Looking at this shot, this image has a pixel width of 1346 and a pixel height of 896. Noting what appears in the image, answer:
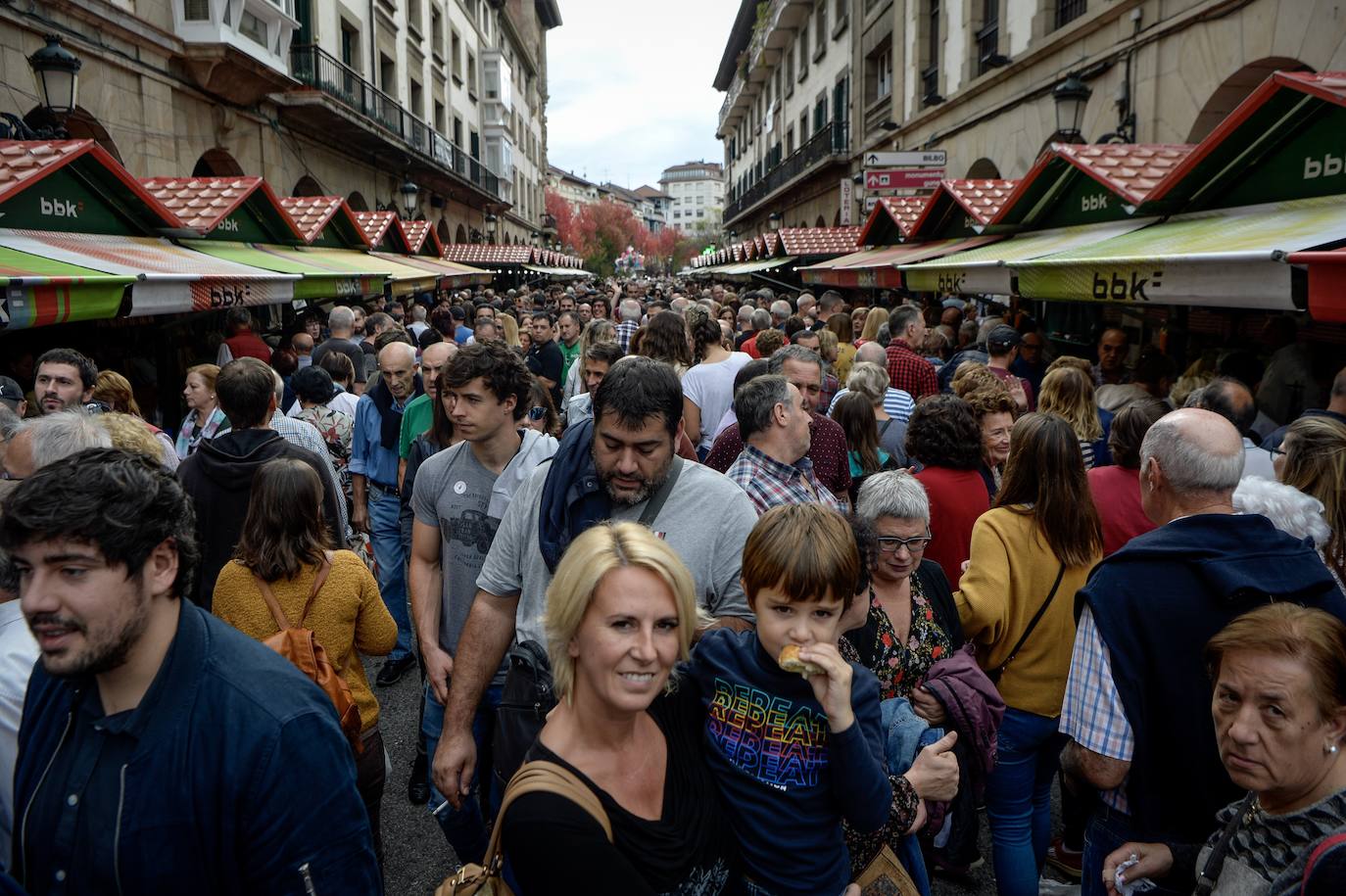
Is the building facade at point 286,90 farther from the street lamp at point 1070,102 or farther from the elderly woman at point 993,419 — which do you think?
the street lamp at point 1070,102

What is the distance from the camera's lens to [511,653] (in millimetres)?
2436

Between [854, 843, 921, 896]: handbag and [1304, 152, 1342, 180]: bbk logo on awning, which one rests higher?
[1304, 152, 1342, 180]: bbk logo on awning

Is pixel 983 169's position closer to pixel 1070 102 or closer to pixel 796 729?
pixel 1070 102

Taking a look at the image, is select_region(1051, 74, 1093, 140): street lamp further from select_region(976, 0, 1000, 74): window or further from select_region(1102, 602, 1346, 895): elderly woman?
select_region(1102, 602, 1346, 895): elderly woman

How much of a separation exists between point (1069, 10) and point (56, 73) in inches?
550

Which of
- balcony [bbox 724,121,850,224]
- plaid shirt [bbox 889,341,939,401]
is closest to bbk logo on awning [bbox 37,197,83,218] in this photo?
plaid shirt [bbox 889,341,939,401]

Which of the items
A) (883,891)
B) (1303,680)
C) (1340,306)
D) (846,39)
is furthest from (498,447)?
(846,39)

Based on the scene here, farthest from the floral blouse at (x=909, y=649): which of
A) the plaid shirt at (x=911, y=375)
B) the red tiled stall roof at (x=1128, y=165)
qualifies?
the red tiled stall roof at (x=1128, y=165)

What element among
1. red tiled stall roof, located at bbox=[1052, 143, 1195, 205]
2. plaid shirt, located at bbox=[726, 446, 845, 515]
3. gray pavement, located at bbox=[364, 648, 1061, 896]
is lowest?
gray pavement, located at bbox=[364, 648, 1061, 896]

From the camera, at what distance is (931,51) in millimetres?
21125

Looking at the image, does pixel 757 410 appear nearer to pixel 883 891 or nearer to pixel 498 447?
pixel 498 447

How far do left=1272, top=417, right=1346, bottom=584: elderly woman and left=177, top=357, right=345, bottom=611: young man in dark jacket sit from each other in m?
3.63

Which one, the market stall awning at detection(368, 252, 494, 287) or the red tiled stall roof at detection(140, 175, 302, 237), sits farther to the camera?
the market stall awning at detection(368, 252, 494, 287)

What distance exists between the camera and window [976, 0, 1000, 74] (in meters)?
17.2
